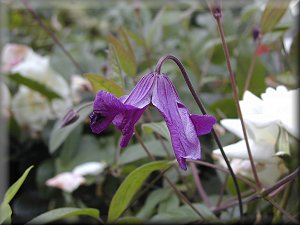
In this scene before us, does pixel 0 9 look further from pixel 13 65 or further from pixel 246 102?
pixel 246 102

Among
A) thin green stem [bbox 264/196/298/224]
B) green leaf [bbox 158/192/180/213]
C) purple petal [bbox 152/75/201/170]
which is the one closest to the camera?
purple petal [bbox 152/75/201/170]

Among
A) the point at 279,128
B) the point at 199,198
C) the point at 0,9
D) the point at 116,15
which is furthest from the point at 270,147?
the point at 116,15

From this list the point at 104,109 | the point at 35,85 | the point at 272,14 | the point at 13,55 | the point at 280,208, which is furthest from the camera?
the point at 13,55

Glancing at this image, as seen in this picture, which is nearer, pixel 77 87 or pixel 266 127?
pixel 266 127

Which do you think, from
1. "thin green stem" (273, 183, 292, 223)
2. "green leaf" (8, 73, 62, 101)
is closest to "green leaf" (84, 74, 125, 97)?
"thin green stem" (273, 183, 292, 223)

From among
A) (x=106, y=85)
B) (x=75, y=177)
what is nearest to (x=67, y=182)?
(x=75, y=177)

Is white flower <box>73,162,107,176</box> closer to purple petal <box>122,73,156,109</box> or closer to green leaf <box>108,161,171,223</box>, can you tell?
green leaf <box>108,161,171,223</box>

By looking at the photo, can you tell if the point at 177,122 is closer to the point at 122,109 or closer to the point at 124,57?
the point at 122,109
